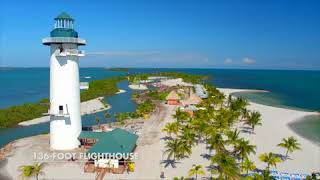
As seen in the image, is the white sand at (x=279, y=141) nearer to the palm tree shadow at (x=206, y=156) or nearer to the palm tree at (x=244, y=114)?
the palm tree at (x=244, y=114)

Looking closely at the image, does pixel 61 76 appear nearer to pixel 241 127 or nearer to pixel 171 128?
pixel 171 128

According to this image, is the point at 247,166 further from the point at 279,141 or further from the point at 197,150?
the point at 279,141

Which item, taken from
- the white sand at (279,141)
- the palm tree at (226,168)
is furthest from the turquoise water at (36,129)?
the palm tree at (226,168)

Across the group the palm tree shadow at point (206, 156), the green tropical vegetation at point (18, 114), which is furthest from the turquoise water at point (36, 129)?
the palm tree shadow at point (206, 156)

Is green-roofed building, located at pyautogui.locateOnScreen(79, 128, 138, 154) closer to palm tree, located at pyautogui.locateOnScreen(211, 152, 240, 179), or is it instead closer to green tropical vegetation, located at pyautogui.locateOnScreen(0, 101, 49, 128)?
palm tree, located at pyautogui.locateOnScreen(211, 152, 240, 179)

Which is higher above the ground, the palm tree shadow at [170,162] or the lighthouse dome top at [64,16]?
the lighthouse dome top at [64,16]

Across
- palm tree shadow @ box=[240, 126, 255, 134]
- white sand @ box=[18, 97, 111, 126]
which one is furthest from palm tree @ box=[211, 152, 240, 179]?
white sand @ box=[18, 97, 111, 126]

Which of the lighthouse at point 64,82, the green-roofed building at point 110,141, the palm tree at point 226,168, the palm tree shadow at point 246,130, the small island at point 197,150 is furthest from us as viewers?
the palm tree shadow at point 246,130

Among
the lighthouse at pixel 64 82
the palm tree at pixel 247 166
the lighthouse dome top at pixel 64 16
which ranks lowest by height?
the palm tree at pixel 247 166

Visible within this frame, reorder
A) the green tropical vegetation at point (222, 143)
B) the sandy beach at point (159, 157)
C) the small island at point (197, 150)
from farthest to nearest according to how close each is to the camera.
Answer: the sandy beach at point (159, 157) < the small island at point (197, 150) < the green tropical vegetation at point (222, 143)

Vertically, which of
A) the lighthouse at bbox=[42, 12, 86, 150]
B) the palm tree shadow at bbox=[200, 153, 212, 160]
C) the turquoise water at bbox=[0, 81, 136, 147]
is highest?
the lighthouse at bbox=[42, 12, 86, 150]

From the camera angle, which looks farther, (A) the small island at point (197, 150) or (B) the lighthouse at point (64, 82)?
(B) the lighthouse at point (64, 82)
